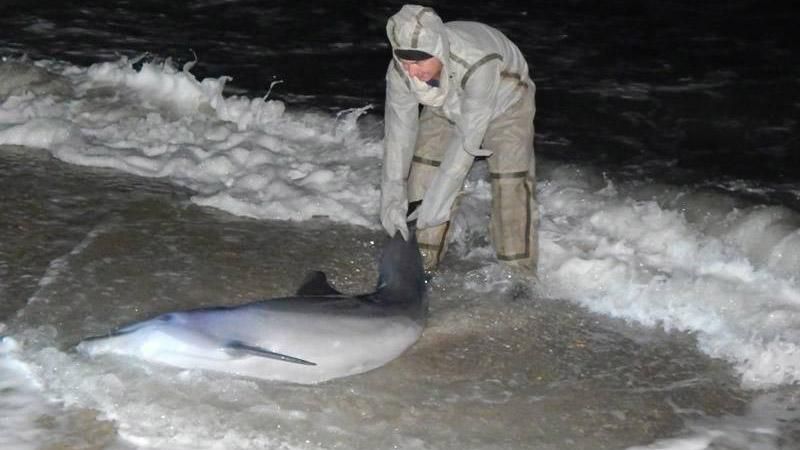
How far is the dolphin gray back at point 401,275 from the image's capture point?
588 centimetres

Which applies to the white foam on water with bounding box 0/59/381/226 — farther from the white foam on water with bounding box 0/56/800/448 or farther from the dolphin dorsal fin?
the dolphin dorsal fin

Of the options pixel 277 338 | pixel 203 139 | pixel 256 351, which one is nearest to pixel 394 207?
pixel 277 338

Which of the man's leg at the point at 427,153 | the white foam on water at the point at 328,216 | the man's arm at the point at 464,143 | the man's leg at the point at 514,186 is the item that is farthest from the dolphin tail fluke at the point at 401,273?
the white foam on water at the point at 328,216

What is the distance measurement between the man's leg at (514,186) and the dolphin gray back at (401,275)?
62cm

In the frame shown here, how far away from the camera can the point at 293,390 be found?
5301 millimetres

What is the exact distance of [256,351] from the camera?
5.01 m

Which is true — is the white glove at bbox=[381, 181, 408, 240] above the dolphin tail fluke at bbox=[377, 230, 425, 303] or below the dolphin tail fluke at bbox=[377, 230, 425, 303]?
above

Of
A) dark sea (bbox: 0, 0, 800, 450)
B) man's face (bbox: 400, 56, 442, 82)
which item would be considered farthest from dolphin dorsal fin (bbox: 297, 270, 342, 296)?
man's face (bbox: 400, 56, 442, 82)

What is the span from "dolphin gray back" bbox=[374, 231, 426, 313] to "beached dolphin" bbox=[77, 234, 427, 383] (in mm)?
161

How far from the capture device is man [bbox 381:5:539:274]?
569 centimetres

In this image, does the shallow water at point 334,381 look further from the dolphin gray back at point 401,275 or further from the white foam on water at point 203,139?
the white foam on water at point 203,139

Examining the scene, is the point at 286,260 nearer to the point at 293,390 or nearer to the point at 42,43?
the point at 293,390

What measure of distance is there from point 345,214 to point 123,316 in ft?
7.23

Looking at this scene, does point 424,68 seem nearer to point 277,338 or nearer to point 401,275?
point 401,275
